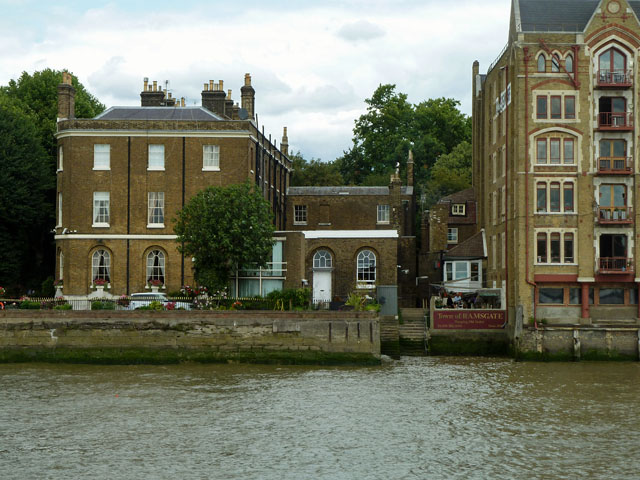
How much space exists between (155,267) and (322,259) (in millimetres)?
9659

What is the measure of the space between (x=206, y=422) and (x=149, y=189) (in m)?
24.9

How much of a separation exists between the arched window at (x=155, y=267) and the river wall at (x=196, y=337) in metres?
8.84

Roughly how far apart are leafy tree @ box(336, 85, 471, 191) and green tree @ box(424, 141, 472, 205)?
4.92 m

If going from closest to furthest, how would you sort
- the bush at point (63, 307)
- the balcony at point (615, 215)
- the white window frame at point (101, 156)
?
the bush at point (63, 307)
the balcony at point (615, 215)
the white window frame at point (101, 156)

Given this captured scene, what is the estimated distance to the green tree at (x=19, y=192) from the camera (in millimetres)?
53000

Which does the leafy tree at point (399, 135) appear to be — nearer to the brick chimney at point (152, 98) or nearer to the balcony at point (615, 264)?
the brick chimney at point (152, 98)

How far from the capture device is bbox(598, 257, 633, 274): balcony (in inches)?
1784

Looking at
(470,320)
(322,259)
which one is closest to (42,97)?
(322,259)

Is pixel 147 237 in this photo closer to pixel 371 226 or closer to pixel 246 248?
pixel 246 248

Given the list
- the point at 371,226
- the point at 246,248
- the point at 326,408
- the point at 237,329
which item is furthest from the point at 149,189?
the point at 326,408

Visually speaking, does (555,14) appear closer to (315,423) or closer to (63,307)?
(63,307)

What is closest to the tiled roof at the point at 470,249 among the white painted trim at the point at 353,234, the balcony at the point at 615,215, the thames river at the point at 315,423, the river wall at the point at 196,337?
the white painted trim at the point at 353,234

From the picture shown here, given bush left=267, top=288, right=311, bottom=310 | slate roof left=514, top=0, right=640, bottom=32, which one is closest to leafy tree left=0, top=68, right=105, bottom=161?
bush left=267, top=288, right=311, bottom=310

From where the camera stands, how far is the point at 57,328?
4056cm
